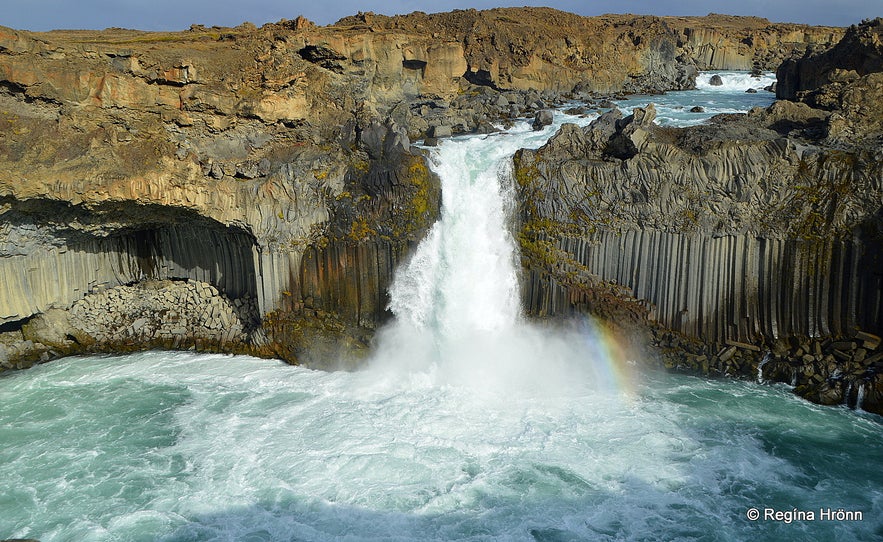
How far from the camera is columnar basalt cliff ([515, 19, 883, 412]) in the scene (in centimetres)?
1838

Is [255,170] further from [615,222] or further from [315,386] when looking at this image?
[615,222]

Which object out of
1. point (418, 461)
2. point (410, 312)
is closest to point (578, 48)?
point (410, 312)

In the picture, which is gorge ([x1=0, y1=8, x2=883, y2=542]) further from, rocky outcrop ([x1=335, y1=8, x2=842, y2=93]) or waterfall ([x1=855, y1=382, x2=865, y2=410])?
rocky outcrop ([x1=335, y1=8, x2=842, y2=93])

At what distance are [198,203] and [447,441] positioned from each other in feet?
36.8

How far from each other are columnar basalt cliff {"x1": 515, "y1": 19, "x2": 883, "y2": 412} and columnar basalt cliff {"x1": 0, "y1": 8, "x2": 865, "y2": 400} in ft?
1.16

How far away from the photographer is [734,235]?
1972 cm

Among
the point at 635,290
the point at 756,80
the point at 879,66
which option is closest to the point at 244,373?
the point at 635,290

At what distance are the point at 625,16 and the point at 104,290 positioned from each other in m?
64.5

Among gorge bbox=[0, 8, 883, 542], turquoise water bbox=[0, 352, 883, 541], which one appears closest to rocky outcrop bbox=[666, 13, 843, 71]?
gorge bbox=[0, 8, 883, 542]

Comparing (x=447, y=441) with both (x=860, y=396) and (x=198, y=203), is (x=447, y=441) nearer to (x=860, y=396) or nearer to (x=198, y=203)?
(x=860, y=396)

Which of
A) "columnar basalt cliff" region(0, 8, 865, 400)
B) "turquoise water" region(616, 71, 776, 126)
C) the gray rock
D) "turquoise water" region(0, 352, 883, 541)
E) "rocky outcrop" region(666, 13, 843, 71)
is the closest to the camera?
"turquoise water" region(0, 352, 883, 541)

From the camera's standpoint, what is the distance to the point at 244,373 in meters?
21.1

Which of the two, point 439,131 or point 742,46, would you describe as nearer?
point 439,131

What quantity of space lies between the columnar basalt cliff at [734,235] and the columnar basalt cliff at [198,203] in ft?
1.16
